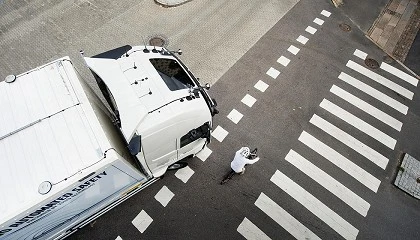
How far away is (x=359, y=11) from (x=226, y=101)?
8.91 metres

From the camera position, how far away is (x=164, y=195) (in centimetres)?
878

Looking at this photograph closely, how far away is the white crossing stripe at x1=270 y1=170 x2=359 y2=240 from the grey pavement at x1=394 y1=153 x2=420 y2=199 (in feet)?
8.12

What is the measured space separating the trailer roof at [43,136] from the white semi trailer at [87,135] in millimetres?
19

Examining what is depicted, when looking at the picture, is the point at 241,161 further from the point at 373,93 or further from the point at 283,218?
the point at 373,93

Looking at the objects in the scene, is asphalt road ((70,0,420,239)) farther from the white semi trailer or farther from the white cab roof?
the white cab roof

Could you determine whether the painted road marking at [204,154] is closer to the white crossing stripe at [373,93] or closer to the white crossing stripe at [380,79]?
the white crossing stripe at [373,93]

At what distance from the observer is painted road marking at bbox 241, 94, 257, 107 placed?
10.8 metres

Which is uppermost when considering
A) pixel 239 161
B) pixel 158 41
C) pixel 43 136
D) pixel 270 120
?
pixel 43 136

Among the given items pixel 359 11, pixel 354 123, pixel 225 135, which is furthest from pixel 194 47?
pixel 359 11

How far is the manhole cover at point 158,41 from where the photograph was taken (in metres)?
12.1

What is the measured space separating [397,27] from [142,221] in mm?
14267

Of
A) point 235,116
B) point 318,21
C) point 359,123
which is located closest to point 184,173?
point 235,116

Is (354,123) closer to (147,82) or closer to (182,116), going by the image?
(182,116)

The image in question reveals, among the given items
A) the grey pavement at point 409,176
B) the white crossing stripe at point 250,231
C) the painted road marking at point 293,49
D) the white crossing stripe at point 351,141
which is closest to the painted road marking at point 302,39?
the painted road marking at point 293,49
